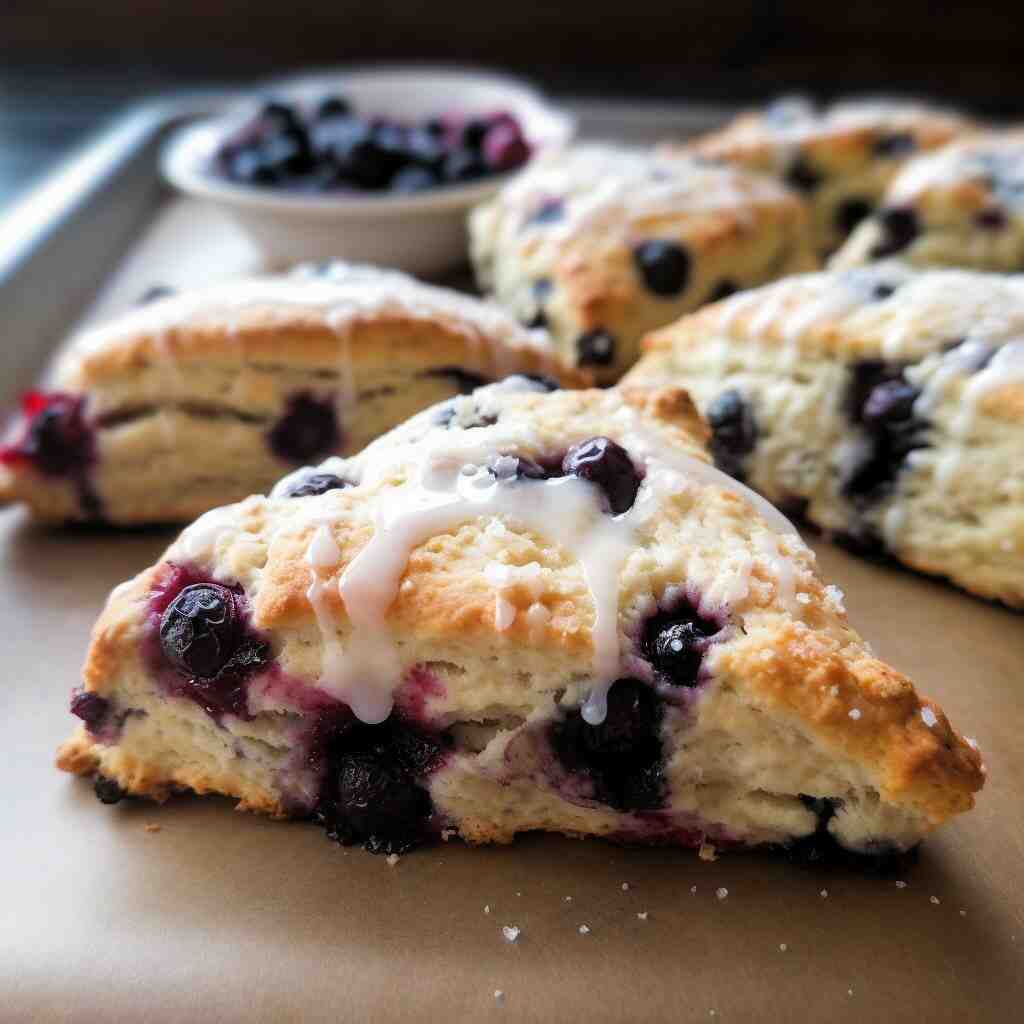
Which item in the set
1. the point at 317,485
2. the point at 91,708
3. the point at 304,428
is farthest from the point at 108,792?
the point at 304,428

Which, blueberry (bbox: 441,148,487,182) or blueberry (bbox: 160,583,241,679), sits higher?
blueberry (bbox: 160,583,241,679)

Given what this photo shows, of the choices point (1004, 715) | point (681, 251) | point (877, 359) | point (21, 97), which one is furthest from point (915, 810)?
point (21, 97)

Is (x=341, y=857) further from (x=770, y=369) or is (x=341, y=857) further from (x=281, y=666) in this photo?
(x=770, y=369)

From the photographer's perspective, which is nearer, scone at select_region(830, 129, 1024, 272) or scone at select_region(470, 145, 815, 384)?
scone at select_region(470, 145, 815, 384)

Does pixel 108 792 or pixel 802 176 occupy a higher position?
pixel 108 792

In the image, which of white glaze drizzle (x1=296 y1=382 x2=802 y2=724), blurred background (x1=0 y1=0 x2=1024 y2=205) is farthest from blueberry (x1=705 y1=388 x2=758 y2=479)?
blurred background (x1=0 y1=0 x2=1024 y2=205)

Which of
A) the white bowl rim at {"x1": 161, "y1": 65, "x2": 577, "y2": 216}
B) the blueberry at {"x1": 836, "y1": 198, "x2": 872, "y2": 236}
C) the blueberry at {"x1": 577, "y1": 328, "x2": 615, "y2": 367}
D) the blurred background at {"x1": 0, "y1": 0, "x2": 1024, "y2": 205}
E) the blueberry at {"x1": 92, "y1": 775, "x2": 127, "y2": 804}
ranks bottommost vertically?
the blurred background at {"x1": 0, "y1": 0, "x2": 1024, "y2": 205}

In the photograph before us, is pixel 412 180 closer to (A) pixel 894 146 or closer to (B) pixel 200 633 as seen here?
(A) pixel 894 146

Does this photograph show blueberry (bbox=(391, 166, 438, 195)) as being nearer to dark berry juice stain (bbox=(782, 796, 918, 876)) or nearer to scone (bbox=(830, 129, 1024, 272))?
scone (bbox=(830, 129, 1024, 272))
